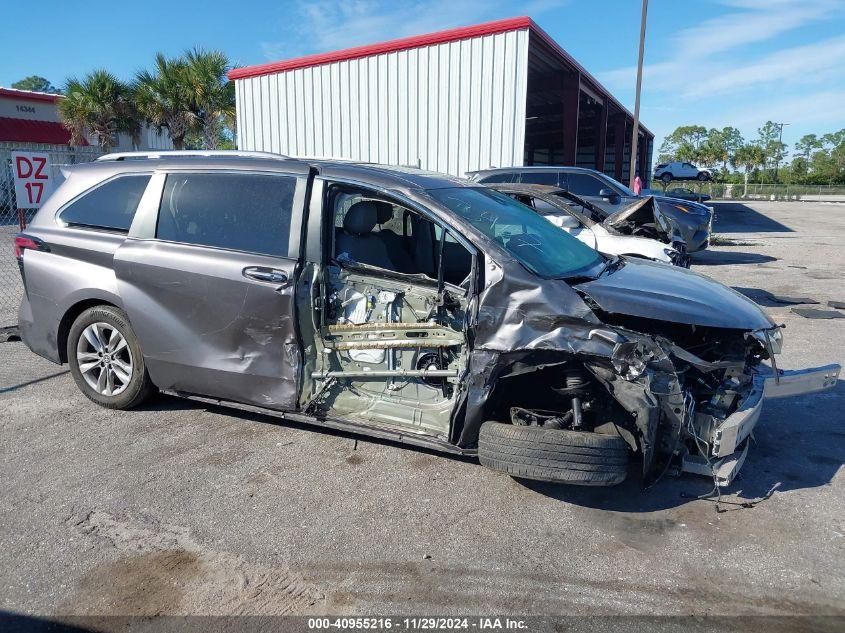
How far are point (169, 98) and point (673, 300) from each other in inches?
1034

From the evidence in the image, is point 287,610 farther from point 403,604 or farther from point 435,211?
point 435,211

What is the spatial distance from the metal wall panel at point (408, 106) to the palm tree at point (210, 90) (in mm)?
6912

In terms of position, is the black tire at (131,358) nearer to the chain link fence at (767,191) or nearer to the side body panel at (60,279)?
the side body panel at (60,279)

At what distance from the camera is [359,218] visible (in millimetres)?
4203

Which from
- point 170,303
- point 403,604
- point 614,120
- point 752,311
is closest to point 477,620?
point 403,604

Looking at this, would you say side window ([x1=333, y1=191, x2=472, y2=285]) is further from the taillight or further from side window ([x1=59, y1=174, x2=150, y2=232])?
the taillight

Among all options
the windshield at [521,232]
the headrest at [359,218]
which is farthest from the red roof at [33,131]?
the windshield at [521,232]

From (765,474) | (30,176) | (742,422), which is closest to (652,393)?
(742,422)

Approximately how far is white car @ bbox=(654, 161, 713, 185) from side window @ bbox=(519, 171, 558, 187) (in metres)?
42.6

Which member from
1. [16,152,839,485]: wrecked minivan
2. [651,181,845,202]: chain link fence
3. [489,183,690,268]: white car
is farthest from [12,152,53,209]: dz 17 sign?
[651,181,845,202]: chain link fence

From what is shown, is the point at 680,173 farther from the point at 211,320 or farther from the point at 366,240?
the point at 211,320

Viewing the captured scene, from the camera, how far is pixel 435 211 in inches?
154

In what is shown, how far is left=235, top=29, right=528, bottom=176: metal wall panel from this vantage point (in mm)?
15430

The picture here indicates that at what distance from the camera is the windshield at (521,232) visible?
12.8 ft
